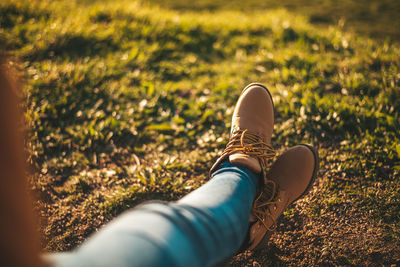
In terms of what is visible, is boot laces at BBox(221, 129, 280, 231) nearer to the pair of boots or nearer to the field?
the pair of boots

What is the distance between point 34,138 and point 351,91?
2.35 metres

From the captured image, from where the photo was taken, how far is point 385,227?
1322 mm

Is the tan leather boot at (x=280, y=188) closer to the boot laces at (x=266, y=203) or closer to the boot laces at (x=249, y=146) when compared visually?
the boot laces at (x=266, y=203)

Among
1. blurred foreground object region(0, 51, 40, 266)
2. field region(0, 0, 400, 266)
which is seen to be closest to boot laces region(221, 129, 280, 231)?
field region(0, 0, 400, 266)

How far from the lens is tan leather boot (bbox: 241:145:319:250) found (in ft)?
4.18

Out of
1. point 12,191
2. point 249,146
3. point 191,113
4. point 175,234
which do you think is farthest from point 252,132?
point 12,191

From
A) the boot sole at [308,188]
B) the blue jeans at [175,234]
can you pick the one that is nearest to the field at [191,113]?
the boot sole at [308,188]

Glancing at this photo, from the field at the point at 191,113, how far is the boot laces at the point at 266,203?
130mm

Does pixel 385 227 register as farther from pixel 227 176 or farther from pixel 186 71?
pixel 186 71

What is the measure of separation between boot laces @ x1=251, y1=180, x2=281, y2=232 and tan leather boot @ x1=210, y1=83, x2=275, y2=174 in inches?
4.6

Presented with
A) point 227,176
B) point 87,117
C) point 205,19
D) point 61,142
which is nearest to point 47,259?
point 227,176

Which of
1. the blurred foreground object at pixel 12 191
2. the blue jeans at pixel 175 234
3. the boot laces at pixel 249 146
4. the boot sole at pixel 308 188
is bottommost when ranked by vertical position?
the boot sole at pixel 308 188

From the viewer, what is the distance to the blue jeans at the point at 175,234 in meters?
0.70

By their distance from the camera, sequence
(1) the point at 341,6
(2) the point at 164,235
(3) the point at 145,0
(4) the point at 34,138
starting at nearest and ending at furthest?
(2) the point at 164,235 → (4) the point at 34,138 → (1) the point at 341,6 → (3) the point at 145,0
